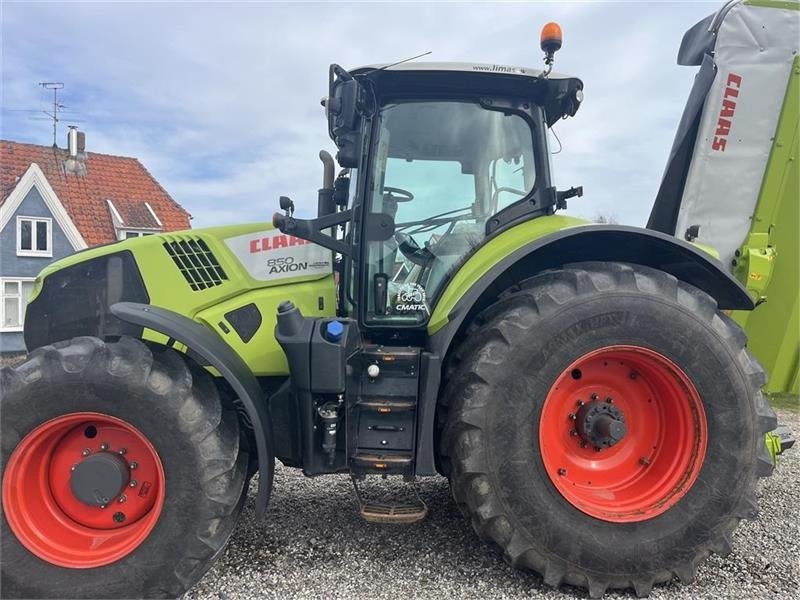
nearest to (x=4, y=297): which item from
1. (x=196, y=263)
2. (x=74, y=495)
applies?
(x=196, y=263)

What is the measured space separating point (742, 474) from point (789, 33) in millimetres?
2547

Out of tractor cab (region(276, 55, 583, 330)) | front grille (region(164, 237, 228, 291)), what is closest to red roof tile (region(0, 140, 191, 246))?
front grille (region(164, 237, 228, 291))

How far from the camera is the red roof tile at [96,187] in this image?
20.0m

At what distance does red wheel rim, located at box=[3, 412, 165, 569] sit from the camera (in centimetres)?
254

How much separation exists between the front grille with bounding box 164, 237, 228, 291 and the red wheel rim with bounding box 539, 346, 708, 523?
1910mm

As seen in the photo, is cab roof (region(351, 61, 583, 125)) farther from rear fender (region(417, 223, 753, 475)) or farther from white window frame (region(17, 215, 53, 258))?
white window frame (region(17, 215, 53, 258))

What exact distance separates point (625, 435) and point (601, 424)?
0.18 metres

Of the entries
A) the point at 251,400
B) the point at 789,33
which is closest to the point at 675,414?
the point at 251,400

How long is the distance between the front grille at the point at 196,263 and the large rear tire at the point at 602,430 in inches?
57.3

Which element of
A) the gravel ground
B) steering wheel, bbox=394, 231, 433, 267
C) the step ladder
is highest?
steering wheel, bbox=394, 231, 433, 267

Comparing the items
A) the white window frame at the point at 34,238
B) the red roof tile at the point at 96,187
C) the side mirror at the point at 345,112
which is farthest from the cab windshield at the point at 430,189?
the white window frame at the point at 34,238

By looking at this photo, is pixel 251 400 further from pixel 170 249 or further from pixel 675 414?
pixel 675 414

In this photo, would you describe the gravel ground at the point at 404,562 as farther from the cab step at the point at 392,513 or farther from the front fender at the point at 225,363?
the front fender at the point at 225,363

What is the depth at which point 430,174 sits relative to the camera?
3090 mm
